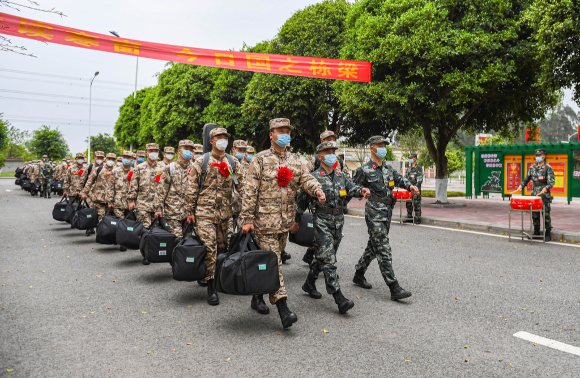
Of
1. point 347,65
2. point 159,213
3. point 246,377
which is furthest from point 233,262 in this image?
point 347,65

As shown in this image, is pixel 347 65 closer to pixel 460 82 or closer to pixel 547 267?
pixel 460 82

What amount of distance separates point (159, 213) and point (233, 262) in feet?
10.9

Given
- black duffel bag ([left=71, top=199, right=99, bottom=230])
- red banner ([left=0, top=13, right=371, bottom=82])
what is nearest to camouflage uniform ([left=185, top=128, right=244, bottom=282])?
red banner ([left=0, top=13, right=371, bottom=82])

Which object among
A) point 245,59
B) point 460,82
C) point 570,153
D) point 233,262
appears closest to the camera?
point 233,262

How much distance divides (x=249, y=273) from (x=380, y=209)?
2.16 meters

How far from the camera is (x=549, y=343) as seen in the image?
414cm

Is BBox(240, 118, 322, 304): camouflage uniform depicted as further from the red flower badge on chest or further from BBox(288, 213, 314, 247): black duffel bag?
BBox(288, 213, 314, 247): black duffel bag

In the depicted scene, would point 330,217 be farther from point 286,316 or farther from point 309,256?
point 309,256

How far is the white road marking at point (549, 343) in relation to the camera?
3.98m

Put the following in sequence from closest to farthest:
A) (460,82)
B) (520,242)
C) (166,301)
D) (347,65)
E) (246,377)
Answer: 1. (246,377)
2. (166,301)
3. (520,242)
4. (347,65)
5. (460,82)

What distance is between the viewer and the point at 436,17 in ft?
50.6

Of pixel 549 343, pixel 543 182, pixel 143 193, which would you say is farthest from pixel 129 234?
pixel 543 182

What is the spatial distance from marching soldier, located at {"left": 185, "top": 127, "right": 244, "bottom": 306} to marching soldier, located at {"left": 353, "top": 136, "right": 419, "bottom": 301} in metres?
1.76

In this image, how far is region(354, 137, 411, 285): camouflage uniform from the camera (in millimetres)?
5602
